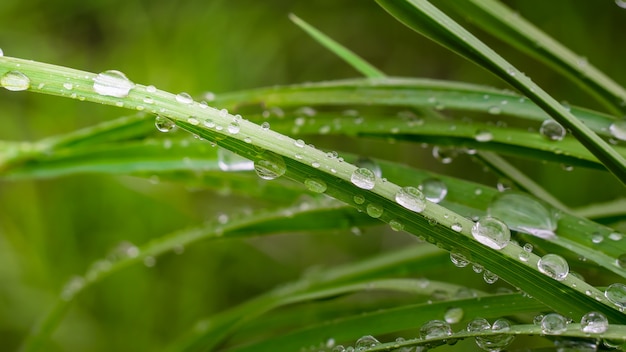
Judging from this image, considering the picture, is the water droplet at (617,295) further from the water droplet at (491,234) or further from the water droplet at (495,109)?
the water droplet at (495,109)

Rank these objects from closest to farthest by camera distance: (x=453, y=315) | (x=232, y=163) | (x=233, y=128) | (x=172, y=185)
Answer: (x=233, y=128) < (x=453, y=315) < (x=232, y=163) < (x=172, y=185)

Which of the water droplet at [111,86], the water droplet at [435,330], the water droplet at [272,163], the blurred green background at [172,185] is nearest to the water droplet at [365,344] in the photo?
the water droplet at [435,330]

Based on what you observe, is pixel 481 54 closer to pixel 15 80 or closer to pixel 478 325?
pixel 478 325

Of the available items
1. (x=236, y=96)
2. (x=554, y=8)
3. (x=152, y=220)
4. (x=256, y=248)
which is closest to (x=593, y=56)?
(x=554, y=8)

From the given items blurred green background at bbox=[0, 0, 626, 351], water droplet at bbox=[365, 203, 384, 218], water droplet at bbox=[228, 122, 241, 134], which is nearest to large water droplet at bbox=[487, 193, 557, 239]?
water droplet at bbox=[365, 203, 384, 218]

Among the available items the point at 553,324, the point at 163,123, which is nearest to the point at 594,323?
the point at 553,324
